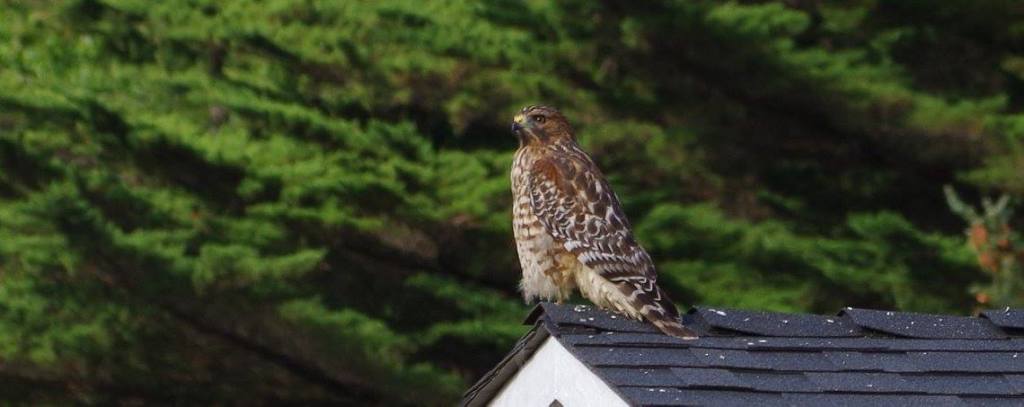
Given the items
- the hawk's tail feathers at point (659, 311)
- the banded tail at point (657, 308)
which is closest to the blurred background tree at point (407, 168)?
the banded tail at point (657, 308)

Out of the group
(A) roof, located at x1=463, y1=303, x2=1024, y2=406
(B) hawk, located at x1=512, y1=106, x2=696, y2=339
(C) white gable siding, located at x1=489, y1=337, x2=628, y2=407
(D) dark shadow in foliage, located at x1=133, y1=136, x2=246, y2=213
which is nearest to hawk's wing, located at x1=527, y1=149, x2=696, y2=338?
(B) hawk, located at x1=512, y1=106, x2=696, y2=339

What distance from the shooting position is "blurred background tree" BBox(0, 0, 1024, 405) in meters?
11.0

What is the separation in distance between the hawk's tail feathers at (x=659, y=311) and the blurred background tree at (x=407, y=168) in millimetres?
6032

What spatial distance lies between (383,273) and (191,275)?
1.34 metres

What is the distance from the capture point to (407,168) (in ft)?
38.0

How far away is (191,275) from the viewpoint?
1085 cm

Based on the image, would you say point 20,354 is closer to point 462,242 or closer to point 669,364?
point 462,242

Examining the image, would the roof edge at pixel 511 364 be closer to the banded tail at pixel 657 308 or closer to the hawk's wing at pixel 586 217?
the banded tail at pixel 657 308

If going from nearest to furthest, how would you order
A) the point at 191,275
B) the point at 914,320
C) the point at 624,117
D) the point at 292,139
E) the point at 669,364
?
the point at 669,364 < the point at 914,320 < the point at 191,275 < the point at 292,139 < the point at 624,117

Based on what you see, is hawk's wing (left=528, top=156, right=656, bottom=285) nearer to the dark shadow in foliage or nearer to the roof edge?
the roof edge

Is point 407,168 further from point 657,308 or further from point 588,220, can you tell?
point 657,308

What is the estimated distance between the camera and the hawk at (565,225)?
5.55 m

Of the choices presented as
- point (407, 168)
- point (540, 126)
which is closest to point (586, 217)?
point (540, 126)

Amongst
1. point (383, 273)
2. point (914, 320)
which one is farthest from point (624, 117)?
point (914, 320)
